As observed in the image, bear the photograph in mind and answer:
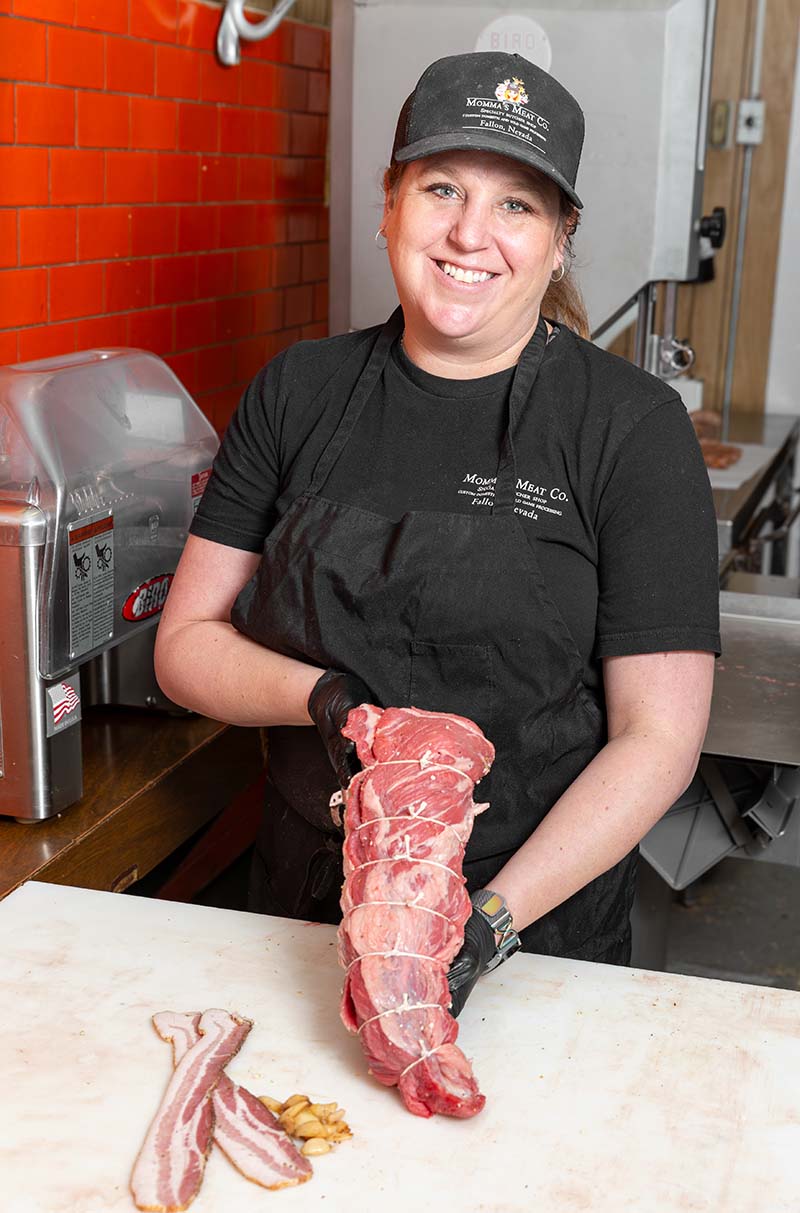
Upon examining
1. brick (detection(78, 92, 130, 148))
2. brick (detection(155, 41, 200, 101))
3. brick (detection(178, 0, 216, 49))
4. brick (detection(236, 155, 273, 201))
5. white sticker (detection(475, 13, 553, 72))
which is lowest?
brick (detection(236, 155, 273, 201))

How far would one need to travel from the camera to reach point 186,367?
9.95 ft

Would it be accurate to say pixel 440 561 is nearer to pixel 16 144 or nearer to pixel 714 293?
pixel 16 144

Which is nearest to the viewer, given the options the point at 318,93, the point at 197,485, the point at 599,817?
the point at 599,817

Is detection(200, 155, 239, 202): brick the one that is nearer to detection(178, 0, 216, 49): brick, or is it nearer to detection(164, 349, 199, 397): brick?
detection(178, 0, 216, 49): brick

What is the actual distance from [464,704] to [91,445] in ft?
2.34

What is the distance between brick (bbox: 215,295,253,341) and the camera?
318 cm

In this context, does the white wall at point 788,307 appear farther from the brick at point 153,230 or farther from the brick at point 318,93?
the brick at point 153,230

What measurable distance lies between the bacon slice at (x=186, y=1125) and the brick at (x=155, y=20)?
6.76 feet

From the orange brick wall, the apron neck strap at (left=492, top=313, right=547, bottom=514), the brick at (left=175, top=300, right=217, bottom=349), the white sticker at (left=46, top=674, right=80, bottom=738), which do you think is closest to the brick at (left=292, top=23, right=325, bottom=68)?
the orange brick wall

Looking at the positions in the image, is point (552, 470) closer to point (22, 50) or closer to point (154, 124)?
point (22, 50)

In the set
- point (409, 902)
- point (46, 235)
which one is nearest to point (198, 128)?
point (46, 235)

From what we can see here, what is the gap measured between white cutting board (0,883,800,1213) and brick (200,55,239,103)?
2.04 m

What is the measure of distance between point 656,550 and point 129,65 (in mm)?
1690

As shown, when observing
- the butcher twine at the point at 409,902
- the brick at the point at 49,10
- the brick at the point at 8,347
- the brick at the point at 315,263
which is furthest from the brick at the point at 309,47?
the butcher twine at the point at 409,902
